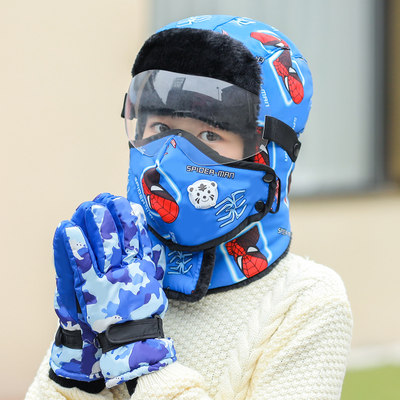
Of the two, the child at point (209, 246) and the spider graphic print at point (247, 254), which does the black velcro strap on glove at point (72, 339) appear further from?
the spider graphic print at point (247, 254)

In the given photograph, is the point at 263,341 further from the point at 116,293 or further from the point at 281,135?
the point at 281,135

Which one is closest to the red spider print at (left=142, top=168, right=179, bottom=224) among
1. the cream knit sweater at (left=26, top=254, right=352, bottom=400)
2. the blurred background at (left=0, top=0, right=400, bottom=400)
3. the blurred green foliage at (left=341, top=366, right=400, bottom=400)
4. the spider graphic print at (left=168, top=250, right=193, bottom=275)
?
the spider graphic print at (left=168, top=250, right=193, bottom=275)

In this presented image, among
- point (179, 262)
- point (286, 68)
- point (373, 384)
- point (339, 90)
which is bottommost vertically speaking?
point (373, 384)

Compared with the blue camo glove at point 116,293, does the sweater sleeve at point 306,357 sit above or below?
below

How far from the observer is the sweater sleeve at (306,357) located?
1725 millimetres

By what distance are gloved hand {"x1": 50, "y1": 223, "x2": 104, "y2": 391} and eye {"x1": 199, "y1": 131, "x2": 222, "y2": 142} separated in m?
0.50

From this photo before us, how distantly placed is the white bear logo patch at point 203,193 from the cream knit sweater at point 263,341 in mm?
242

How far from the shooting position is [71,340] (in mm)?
1671

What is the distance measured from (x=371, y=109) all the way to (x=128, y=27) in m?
2.29

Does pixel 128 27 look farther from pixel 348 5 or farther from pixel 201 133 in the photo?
pixel 201 133

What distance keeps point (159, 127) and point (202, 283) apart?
16.7 inches

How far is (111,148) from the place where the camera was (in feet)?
14.6

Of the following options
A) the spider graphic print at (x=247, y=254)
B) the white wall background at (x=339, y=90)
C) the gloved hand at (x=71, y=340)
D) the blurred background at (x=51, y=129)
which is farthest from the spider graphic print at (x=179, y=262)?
the white wall background at (x=339, y=90)

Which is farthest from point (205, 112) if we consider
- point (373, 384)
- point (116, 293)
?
point (373, 384)
